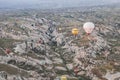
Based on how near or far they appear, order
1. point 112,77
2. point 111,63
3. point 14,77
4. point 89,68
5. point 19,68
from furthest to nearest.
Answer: point 111,63, point 89,68, point 112,77, point 19,68, point 14,77

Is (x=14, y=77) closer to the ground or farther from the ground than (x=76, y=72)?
farther from the ground

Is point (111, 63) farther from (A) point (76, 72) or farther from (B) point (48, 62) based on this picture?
(B) point (48, 62)

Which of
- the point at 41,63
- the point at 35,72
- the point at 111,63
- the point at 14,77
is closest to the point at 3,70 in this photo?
the point at 14,77

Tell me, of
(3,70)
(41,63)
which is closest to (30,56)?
(41,63)

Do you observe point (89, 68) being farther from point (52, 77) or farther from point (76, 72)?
point (52, 77)

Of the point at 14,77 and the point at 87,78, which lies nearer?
the point at 14,77

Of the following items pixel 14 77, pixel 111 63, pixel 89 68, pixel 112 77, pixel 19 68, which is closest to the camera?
pixel 14 77

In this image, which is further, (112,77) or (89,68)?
(89,68)

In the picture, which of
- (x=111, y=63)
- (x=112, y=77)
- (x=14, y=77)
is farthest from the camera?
(x=111, y=63)
